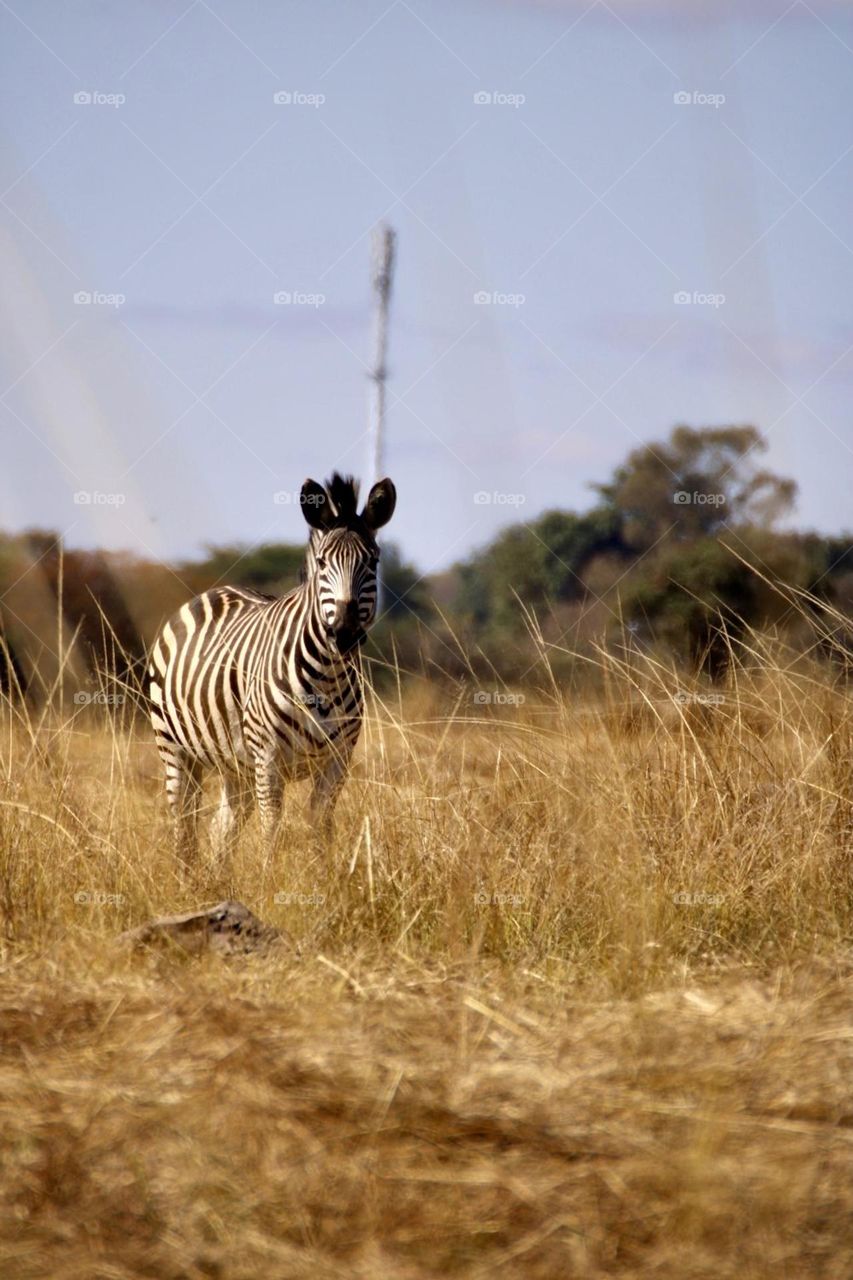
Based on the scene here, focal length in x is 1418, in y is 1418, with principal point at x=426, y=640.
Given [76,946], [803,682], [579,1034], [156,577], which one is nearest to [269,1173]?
[579,1034]

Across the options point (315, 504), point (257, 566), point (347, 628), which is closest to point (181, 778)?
point (347, 628)

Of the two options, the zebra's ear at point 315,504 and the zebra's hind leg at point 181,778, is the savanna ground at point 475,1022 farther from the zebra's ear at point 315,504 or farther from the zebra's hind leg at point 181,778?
the zebra's hind leg at point 181,778

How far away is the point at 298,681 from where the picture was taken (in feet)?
21.0

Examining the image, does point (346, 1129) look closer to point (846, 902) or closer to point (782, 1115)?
point (782, 1115)

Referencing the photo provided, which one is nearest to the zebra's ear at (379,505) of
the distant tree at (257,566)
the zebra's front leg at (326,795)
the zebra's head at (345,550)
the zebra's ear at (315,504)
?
the zebra's head at (345,550)

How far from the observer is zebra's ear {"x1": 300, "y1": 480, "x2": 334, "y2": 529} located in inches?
249

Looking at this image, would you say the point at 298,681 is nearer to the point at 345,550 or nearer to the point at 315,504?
the point at 345,550

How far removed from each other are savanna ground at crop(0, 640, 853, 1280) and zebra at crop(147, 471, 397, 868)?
72 cm

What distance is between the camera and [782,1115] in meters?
2.71

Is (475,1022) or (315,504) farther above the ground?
(315,504)

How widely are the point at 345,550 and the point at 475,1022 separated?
3133mm

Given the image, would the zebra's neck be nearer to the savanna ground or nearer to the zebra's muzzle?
the zebra's muzzle

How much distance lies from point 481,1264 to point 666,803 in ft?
9.38

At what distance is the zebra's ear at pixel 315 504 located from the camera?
6316mm
